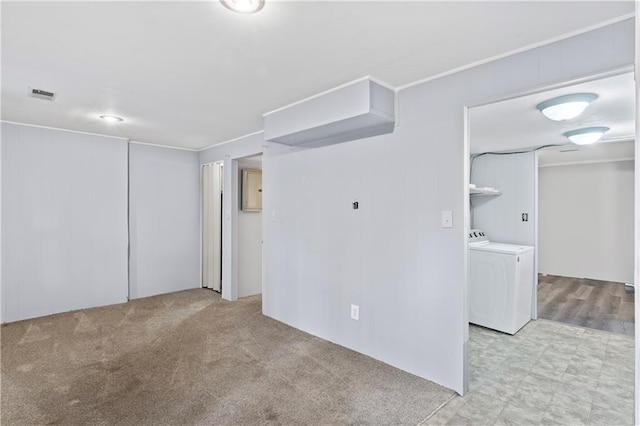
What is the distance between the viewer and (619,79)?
226 centimetres

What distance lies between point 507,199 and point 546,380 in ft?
7.98

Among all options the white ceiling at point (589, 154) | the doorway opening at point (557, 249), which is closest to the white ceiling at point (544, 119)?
the doorway opening at point (557, 249)

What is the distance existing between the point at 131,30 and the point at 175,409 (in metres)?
2.27

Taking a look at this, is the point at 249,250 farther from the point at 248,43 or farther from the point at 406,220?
the point at 248,43

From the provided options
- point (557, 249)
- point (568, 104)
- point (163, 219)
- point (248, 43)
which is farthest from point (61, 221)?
point (557, 249)

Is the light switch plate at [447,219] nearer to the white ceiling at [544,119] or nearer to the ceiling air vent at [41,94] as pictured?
the white ceiling at [544,119]

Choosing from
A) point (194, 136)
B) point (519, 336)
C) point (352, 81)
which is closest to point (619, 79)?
point (352, 81)

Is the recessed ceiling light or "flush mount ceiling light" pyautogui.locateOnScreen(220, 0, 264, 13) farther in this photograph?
the recessed ceiling light

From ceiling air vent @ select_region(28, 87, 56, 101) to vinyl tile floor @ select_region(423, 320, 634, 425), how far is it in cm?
379

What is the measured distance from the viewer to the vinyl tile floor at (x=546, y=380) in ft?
6.77

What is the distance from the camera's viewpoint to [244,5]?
62.1 inches

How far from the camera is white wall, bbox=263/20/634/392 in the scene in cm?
210

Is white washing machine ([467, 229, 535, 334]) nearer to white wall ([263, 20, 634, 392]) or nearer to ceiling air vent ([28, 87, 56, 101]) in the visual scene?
white wall ([263, 20, 634, 392])

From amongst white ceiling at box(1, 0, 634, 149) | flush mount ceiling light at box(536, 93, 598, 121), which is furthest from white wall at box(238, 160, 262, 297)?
flush mount ceiling light at box(536, 93, 598, 121)
